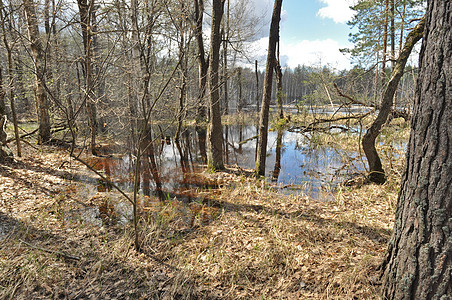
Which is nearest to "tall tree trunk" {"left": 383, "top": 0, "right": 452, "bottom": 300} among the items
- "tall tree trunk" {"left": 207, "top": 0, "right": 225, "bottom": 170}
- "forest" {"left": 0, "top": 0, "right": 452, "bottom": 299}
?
"forest" {"left": 0, "top": 0, "right": 452, "bottom": 299}

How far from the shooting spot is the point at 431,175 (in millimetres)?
1662

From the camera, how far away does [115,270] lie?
2996 mm

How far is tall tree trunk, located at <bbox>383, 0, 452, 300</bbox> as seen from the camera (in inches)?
62.6

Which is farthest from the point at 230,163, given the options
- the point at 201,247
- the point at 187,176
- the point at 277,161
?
the point at 201,247

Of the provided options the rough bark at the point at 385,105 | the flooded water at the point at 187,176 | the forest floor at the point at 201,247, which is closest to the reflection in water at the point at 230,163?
the flooded water at the point at 187,176

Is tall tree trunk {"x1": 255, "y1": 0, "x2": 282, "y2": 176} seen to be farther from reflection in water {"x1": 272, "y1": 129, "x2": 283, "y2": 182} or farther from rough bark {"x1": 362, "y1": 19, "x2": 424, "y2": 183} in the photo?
rough bark {"x1": 362, "y1": 19, "x2": 424, "y2": 183}

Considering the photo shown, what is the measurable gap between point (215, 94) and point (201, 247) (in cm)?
455

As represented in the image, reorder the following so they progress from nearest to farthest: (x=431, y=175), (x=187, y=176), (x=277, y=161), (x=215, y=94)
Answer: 1. (x=431, y=175)
2. (x=215, y=94)
3. (x=187, y=176)
4. (x=277, y=161)

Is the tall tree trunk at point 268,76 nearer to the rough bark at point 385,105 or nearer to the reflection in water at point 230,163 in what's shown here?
the reflection in water at point 230,163

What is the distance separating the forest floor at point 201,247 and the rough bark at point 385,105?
47 centimetres

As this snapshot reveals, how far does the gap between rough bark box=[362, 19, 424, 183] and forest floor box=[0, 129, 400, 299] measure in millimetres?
470

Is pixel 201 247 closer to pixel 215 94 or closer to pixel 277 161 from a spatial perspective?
pixel 215 94

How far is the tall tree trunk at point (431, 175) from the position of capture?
159cm

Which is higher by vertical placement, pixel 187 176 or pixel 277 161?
pixel 277 161
